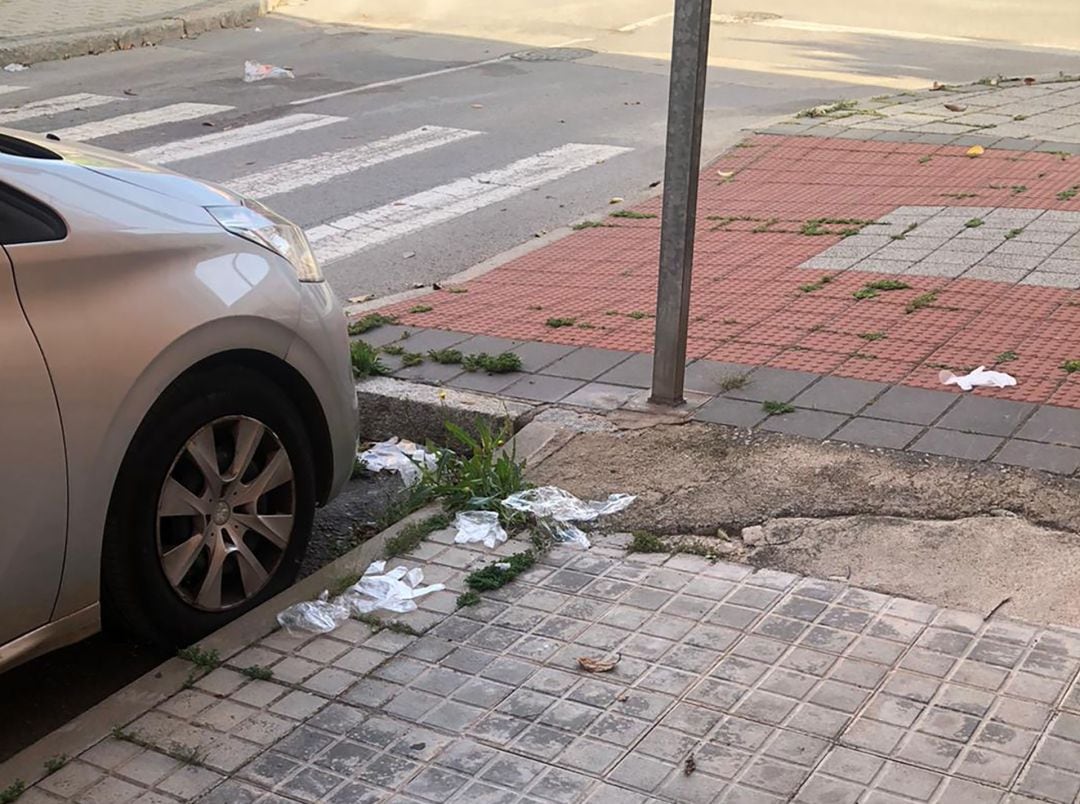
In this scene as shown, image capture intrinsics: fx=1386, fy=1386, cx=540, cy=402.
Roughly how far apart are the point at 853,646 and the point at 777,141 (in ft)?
24.4

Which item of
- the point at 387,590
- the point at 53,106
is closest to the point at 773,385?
the point at 387,590

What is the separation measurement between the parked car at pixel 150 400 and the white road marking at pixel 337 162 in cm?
555

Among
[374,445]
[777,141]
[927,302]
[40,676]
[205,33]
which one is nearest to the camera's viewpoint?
[40,676]

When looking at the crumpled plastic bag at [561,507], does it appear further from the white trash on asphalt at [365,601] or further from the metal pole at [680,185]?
the metal pole at [680,185]

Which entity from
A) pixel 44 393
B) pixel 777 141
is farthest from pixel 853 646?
pixel 777 141

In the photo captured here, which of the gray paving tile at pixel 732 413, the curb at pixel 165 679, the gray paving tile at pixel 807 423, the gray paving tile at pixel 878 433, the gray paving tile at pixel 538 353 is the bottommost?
the curb at pixel 165 679

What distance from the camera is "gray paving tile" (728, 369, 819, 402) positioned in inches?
216

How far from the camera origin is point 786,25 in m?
18.4

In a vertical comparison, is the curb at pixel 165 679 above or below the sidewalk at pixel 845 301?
below

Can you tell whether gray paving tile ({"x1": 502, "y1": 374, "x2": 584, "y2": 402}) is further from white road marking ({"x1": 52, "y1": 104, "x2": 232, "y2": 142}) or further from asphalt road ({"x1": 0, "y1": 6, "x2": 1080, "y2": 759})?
white road marking ({"x1": 52, "y1": 104, "x2": 232, "y2": 142})

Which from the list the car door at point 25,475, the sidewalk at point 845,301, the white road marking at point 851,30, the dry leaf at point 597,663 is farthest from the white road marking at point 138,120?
the dry leaf at point 597,663

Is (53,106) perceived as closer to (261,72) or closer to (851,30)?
(261,72)

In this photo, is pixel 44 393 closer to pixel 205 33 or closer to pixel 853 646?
pixel 853 646

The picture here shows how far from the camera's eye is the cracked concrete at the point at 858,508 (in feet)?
13.4
